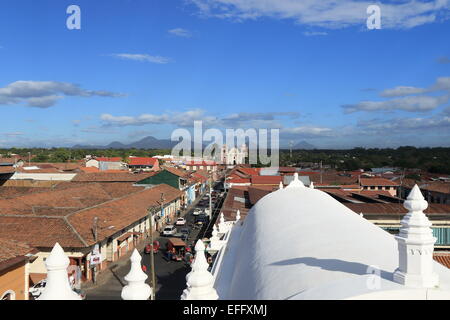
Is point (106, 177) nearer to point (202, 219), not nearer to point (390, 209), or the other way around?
point (202, 219)

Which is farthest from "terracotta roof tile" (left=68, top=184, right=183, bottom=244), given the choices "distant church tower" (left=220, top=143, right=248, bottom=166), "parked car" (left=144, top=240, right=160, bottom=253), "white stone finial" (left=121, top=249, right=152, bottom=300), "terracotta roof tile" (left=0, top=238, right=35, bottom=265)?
"distant church tower" (left=220, top=143, right=248, bottom=166)

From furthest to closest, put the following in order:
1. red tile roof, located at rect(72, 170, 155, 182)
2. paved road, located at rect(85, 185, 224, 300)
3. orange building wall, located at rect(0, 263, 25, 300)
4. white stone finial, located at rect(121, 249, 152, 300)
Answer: red tile roof, located at rect(72, 170, 155, 182) < paved road, located at rect(85, 185, 224, 300) < orange building wall, located at rect(0, 263, 25, 300) < white stone finial, located at rect(121, 249, 152, 300)

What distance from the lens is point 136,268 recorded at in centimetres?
318

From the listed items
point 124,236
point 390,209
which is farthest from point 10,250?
point 390,209

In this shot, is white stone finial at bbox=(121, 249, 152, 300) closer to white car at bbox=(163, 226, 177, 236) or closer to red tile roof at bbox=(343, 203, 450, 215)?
red tile roof at bbox=(343, 203, 450, 215)

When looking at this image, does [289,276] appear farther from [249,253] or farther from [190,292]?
[249,253]

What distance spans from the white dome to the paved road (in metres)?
8.18

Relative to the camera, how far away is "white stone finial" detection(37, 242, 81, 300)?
2.84m

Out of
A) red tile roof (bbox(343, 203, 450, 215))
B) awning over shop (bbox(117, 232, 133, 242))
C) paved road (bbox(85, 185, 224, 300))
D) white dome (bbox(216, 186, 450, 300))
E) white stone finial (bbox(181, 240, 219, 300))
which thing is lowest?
paved road (bbox(85, 185, 224, 300))

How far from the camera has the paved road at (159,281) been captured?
16438 mm

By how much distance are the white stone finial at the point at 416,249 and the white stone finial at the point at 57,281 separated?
2886 mm

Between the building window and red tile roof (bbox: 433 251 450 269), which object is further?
red tile roof (bbox: 433 251 450 269)

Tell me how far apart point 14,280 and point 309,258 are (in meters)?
9.24
